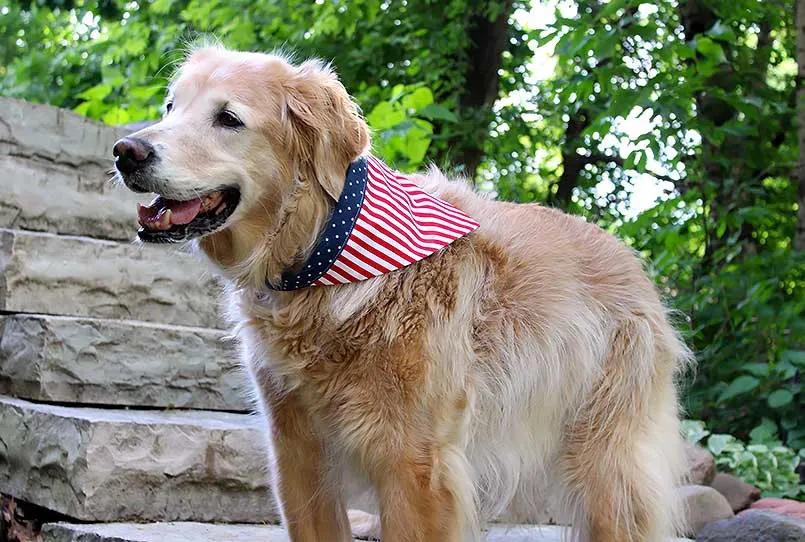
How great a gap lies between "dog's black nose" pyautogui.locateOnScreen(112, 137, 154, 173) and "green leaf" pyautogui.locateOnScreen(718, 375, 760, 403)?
4078mm

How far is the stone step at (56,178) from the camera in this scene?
14.7 ft

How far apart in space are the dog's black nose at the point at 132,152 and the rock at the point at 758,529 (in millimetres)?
2696

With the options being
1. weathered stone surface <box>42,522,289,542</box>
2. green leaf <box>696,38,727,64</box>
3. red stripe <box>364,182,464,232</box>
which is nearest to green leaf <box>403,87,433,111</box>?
green leaf <box>696,38,727,64</box>

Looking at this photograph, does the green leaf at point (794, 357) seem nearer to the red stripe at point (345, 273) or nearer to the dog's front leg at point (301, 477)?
the dog's front leg at point (301, 477)

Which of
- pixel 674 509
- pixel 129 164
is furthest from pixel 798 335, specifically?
pixel 129 164

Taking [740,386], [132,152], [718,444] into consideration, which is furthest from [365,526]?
[740,386]

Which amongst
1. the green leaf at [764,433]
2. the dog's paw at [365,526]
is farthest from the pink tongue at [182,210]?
the green leaf at [764,433]

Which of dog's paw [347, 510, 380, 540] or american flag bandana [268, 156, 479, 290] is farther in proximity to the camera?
dog's paw [347, 510, 380, 540]

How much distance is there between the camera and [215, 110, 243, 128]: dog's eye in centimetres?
251

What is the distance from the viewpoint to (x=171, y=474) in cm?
342

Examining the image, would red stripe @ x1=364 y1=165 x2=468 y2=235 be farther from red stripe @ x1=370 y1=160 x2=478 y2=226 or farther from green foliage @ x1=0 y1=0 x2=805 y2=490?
green foliage @ x1=0 y1=0 x2=805 y2=490

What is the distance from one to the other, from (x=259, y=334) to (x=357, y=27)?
6.23m

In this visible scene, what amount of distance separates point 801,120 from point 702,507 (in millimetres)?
3100

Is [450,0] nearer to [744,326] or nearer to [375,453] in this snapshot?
[744,326]
